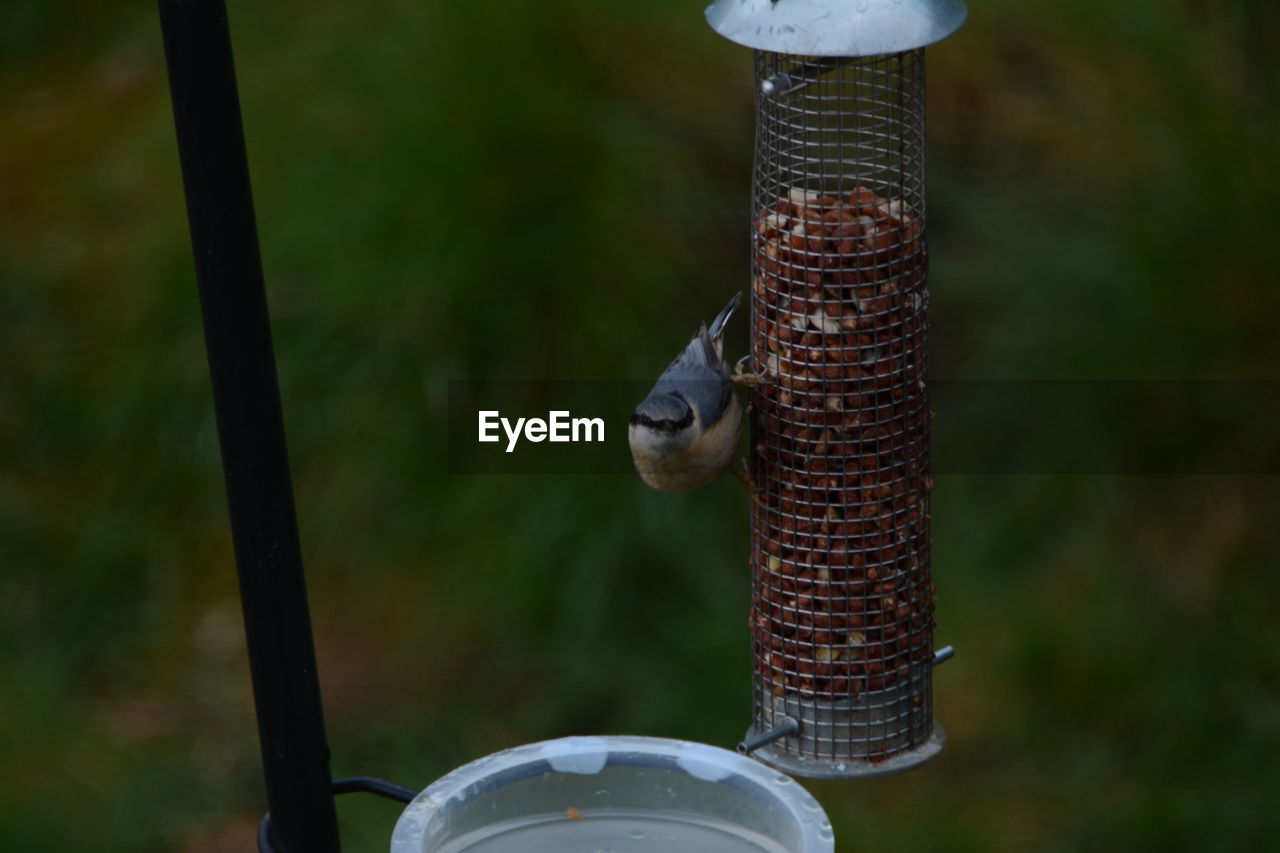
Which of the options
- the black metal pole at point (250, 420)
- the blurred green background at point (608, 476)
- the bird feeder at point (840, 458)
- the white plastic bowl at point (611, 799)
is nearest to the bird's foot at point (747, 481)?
the bird feeder at point (840, 458)

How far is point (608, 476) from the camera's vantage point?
5.61 meters

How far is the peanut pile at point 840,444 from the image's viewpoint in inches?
140

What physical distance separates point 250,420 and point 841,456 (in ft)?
4.42

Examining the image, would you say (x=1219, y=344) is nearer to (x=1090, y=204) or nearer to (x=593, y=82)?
(x=1090, y=204)

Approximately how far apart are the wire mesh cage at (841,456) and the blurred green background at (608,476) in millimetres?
1512

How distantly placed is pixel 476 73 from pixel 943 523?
2051 mm

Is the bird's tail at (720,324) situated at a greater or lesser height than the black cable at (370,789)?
greater

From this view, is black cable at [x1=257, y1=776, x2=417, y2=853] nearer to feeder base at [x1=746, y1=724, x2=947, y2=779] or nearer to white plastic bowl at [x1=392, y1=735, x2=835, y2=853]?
white plastic bowl at [x1=392, y1=735, x2=835, y2=853]

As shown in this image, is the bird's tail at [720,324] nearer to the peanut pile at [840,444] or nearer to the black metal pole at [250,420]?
the peanut pile at [840,444]

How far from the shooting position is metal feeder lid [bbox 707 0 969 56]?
303 cm

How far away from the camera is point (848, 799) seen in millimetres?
5262

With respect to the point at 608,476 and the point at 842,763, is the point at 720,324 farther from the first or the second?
the point at 608,476

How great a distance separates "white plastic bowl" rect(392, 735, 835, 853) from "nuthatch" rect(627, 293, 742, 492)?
0.68 meters

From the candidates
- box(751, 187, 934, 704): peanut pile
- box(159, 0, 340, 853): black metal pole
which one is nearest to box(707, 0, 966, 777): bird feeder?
box(751, 187, 934, 704): peanut pile
